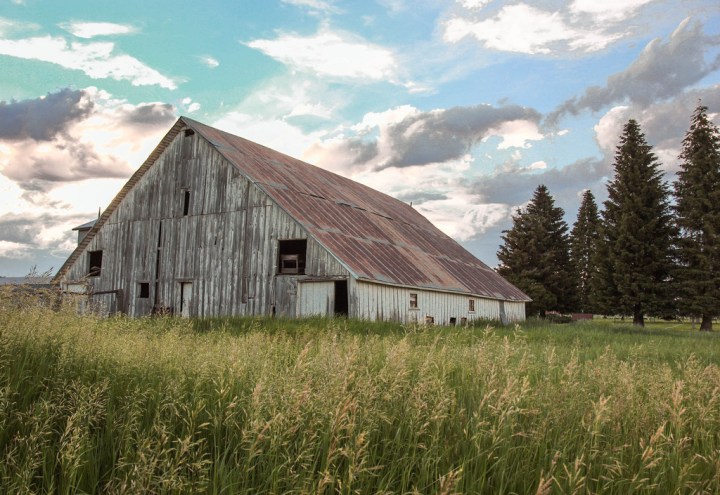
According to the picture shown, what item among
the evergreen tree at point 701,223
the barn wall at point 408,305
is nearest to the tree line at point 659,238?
the evergreen tree at point 701,223

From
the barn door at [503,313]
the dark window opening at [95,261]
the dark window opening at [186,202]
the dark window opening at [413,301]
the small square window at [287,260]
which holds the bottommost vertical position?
the barn door at [503,313]

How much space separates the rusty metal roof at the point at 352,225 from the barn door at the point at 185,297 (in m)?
5.84

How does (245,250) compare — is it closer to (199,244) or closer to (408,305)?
(199,244)

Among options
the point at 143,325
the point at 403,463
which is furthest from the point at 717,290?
the point at 403,463

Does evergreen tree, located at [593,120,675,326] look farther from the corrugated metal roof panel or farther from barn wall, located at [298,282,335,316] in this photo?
barn wall, located at [298,282,335,316]

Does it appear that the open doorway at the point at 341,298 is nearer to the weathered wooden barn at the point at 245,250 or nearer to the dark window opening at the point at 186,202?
the weathered wooden barn at the point at 245,250

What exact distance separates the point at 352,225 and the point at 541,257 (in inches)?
1230

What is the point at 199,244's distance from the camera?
24.8 meters

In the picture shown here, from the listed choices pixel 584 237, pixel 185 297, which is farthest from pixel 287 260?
pixel 584 237

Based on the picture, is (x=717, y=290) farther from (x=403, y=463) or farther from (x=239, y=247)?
(x=403, y=463)

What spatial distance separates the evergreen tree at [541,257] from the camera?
50688 mm

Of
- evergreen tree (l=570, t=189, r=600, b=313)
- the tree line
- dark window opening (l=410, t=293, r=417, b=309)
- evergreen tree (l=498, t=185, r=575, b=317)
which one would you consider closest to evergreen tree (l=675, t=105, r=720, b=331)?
the tree line

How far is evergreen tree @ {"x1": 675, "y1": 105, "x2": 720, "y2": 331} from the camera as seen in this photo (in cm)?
3950

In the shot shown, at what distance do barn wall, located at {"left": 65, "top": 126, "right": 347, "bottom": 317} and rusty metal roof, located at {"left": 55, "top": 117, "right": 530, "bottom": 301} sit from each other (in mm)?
517
